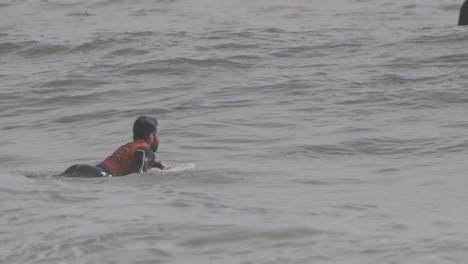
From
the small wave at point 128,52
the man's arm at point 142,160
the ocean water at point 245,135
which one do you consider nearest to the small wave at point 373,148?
the ocean water at point 245,135

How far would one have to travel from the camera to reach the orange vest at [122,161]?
8047mm

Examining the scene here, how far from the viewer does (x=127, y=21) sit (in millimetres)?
24844

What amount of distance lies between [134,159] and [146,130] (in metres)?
0.34

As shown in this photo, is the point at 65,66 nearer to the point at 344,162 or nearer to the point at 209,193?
the point at 344,162

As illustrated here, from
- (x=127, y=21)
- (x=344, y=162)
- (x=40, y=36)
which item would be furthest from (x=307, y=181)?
(x=127, y=21)

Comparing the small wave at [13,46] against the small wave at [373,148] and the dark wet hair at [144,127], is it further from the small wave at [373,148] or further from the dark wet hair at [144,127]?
the dark wet hair at [144,127]

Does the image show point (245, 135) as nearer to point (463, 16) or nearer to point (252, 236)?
point (252, 236)

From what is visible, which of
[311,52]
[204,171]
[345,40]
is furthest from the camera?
[345,40]

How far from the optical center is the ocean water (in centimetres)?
514

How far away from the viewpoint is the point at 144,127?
8258 mm

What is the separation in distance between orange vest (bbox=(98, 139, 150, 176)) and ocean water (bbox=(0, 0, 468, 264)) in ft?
0.91

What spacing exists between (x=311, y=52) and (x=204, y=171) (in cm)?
960

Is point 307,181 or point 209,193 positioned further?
point 307,181

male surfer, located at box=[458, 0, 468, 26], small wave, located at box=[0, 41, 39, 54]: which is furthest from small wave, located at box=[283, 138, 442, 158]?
small wave, located at box=[0, 41, 39, 54]
